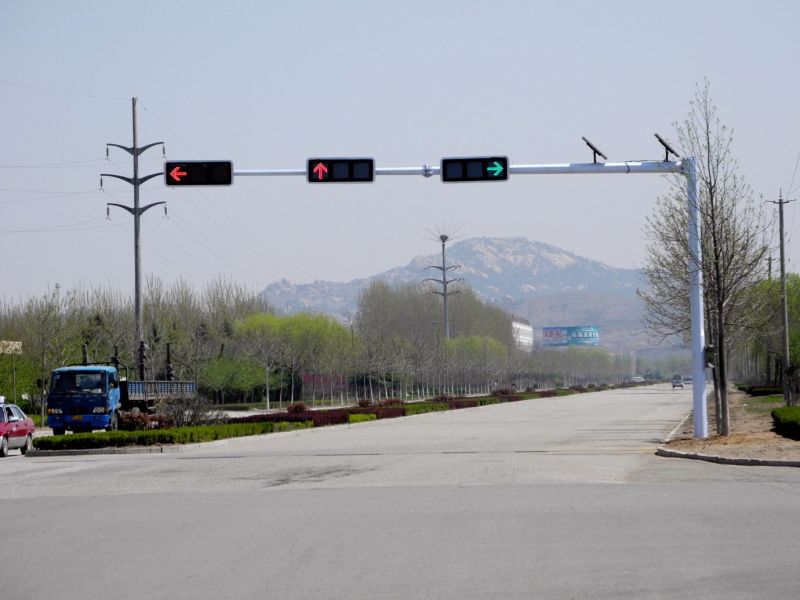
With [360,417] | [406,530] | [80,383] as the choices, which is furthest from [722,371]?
[360,417]

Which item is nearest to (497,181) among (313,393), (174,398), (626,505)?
(626,505)

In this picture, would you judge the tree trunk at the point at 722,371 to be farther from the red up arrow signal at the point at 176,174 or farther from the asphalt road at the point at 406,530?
the red up arrow signal at the point at 176,174

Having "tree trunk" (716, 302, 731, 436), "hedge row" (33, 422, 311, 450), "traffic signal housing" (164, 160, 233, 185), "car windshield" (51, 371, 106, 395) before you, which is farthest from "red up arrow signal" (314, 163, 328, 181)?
"car windshield" (51, 371, 106, 395)

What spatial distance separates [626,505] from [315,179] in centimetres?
1276

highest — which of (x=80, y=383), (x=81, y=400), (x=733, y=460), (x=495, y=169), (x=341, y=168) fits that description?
(x=341, y=168)

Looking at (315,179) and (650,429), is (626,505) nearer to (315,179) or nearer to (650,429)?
(315,179)

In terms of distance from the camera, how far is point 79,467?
25.0 metres

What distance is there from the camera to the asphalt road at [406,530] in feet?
30.9

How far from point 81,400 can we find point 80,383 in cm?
67

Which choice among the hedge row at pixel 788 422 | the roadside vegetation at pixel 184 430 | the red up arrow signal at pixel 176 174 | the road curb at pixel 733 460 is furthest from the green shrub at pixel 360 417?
the road curb at pixel 733 460

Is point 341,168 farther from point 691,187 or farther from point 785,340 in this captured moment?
point 785,340

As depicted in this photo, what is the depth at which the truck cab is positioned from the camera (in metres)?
39.8

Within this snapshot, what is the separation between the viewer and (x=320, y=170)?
25.4 meters

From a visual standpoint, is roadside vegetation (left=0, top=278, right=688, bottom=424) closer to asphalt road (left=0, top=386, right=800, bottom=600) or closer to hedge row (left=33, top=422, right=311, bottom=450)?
hedge row (left=33, top=422, right=311, bottom=450)
